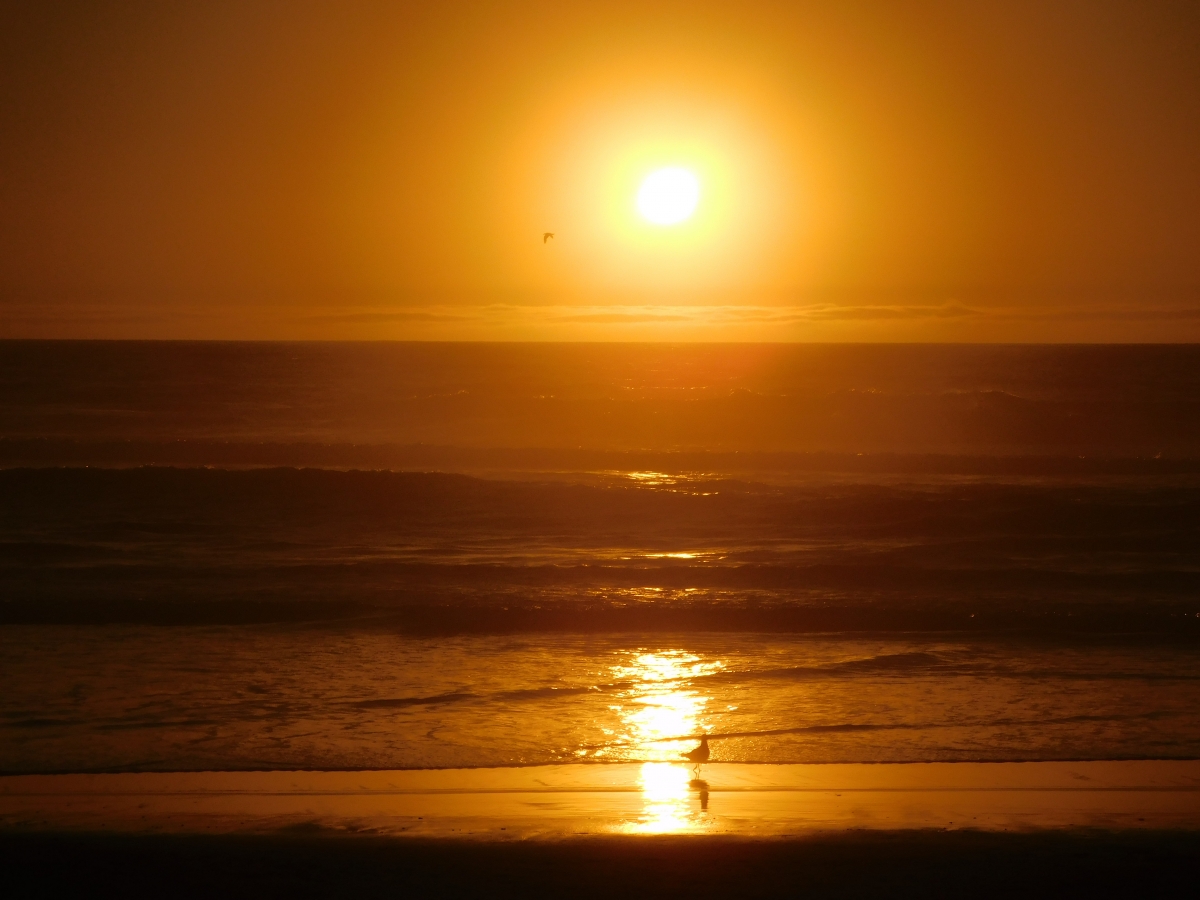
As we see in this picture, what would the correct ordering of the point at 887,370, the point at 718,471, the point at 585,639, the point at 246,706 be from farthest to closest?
the point at 887,370, the point at 718,471, the point at 585,639, the point at 246,706

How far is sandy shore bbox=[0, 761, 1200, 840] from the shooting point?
5996 millimetres

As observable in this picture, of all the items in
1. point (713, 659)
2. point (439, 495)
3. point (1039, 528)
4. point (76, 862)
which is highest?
point (439, 495)

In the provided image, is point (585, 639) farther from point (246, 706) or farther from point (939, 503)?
point (939, 503)

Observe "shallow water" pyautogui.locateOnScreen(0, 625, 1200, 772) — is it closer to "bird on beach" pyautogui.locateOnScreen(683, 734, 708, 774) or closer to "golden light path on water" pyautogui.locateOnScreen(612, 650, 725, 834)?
"golden light path on water" pyautogui.locateOnScreen(612, 650, 725, 834)

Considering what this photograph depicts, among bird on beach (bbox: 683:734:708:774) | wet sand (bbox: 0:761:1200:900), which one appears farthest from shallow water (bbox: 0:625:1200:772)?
wet sand (bbox: 0:761:1200:900)

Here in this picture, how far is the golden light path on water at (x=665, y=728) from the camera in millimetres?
6164

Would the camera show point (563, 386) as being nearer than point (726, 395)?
No

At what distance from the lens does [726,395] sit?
47469 mm

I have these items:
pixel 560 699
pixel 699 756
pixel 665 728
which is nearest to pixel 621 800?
pixel 699 756

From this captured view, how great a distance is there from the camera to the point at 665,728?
25.3ft

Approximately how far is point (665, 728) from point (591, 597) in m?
5.28

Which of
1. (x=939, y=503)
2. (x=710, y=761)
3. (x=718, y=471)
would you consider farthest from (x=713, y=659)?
(x=718, y=471)

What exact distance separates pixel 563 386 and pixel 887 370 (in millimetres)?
25337

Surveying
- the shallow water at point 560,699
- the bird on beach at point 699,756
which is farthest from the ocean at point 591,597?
the bird on beach at point 699,756
